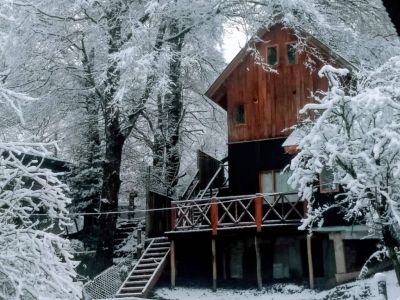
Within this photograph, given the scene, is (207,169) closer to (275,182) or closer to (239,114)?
(239,114)

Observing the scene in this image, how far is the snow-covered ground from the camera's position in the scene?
16.8 metres

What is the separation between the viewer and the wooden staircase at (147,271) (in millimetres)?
19205

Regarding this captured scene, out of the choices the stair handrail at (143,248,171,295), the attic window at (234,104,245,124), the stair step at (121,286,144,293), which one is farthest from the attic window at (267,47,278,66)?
the stair step at (121,286,144,293)

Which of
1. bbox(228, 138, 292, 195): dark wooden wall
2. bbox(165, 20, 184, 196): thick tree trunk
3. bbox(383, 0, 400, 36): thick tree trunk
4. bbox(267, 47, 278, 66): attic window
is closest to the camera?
bbox(383, 0, 400, 36): thick tree trunk

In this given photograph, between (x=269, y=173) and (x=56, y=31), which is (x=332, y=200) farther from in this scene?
(x=56, y=31)

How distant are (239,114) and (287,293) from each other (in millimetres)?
7261

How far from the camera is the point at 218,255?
71.9 feet

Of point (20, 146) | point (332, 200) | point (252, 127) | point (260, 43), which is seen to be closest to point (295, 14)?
point (260, 43)

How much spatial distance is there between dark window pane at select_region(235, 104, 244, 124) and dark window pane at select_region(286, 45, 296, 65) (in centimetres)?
243

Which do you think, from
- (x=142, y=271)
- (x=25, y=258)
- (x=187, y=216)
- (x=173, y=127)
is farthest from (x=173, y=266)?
(x=25, y=258)

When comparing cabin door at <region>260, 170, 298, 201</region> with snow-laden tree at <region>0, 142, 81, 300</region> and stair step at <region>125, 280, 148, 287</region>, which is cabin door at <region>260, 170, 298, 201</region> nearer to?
stair step at <region>125, 280, 148, 287</region>

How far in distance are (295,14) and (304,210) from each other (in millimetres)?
6711

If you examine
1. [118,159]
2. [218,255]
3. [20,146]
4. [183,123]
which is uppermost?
[183,123]

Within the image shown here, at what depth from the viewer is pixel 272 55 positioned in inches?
902
